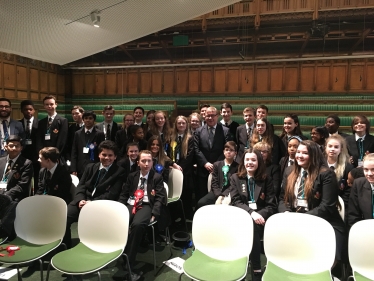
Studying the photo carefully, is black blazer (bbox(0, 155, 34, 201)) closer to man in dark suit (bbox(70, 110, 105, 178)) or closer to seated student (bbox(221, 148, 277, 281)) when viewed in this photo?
man in dark suit (bbox(70, 110, 105, 178))

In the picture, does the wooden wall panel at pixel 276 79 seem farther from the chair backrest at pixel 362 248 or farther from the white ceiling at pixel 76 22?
the chair backrest at pixel 362 248

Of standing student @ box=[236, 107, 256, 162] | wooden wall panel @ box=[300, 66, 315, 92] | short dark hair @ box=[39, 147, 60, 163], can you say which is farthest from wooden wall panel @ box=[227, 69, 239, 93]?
short dark hair @ box=[39, 147, 60, 163]

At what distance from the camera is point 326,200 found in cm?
224

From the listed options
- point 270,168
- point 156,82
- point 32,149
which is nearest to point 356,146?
point 270,168

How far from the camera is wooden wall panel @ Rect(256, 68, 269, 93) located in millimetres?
8352

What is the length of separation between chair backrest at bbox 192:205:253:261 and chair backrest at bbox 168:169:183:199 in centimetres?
115

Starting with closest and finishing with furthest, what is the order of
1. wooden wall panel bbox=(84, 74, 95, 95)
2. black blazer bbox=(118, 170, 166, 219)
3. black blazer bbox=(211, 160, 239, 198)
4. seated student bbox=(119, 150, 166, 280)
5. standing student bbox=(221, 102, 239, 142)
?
seated student bbox=(119, 150, 166, 280) < black blazer bbox=(118, 170, 166, 219) < black blazer bbox=(211, 160, 239, 198) < standing student bbox=(221, 102, 239, 142) < wooden wall panel bbox=(84, 74, 95, 95)

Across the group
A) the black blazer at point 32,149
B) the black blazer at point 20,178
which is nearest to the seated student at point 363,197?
the black blazer at point 20,178

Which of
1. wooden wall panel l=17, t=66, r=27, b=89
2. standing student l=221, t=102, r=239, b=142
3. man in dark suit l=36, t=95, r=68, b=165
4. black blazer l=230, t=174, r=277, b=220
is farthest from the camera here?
wooden wall panel l=17, t=66, r=27, b=89

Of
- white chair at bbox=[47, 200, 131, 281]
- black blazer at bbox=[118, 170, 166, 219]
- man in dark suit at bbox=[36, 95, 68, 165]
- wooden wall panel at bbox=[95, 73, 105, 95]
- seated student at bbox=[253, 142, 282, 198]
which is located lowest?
white chair at bbox=[47, 200, 131, 281]

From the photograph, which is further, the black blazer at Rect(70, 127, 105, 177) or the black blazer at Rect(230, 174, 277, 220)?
the black blazer at Rect(70, 127, 105, 177)

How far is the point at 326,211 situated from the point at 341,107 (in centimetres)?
590

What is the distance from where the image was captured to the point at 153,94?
29.7 feet

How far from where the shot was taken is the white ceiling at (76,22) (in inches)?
124
